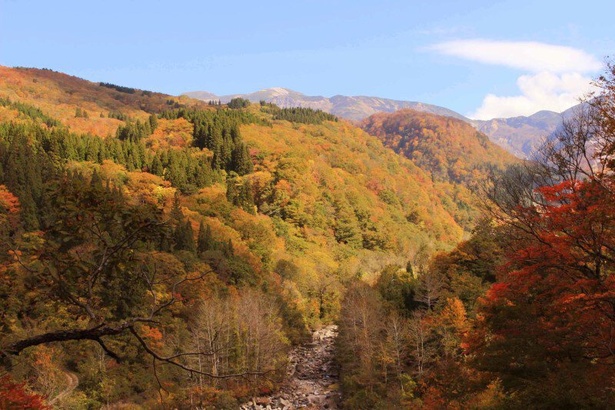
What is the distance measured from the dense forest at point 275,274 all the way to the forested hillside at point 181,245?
0.10 metres

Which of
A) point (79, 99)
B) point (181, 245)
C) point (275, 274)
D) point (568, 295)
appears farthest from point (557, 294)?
point (79, 99)

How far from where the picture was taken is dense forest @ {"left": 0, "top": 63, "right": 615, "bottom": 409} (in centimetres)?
607

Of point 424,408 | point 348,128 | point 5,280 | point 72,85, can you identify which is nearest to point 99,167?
→ point 424,408

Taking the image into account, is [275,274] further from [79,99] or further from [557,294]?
[79,99]

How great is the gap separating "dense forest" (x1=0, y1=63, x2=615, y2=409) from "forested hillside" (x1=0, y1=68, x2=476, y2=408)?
0.33 ft

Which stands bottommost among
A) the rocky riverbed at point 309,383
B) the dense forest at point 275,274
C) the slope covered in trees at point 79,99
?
the rocky riverbed at point 309,383

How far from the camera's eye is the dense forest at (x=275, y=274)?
6074mm

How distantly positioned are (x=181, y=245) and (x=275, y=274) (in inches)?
479

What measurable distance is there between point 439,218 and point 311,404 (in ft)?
276

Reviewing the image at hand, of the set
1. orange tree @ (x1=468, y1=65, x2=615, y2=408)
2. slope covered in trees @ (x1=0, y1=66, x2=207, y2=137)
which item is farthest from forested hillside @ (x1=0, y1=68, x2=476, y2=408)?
orange tree @ (x1=468, y1=65, x2=615, y2=408)

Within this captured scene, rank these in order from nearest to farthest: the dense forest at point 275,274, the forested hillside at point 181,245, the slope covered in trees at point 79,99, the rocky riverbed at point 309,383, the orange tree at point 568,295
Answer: the forested hillside at point 181,245, the dense forest at point 275,274, the orange tree at point 568,295, the rocky riverbed at point 309,383, the slope covered in trees at point 79,99

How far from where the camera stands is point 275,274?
169ft

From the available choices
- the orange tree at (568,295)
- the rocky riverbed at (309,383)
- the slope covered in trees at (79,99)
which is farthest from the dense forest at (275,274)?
the slope covered in trees at (79,99)

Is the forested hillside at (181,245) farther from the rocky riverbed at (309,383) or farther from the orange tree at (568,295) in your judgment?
the orange tree at (568,295)
